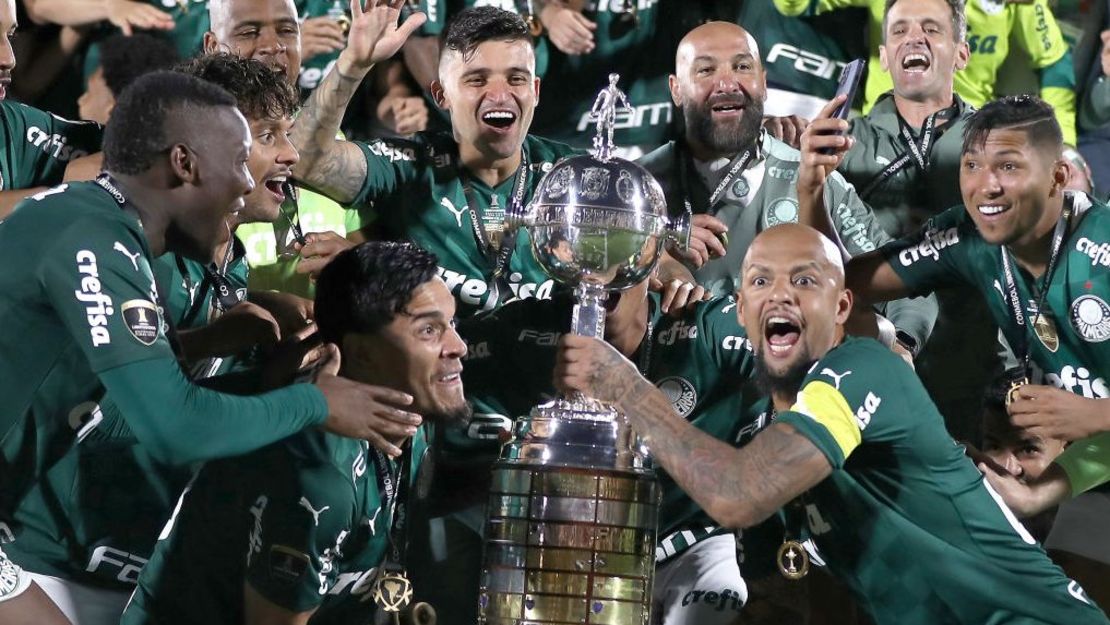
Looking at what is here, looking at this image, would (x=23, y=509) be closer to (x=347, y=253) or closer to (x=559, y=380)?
(x=347, y=253)

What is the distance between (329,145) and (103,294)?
1.75 metres

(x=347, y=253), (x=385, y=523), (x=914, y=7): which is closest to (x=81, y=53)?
(x=347, y=253)

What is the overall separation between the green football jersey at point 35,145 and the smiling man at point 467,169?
64 centimetres

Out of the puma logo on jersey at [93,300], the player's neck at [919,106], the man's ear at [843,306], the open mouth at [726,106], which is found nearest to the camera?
the puma logo on jersey at [93,300]

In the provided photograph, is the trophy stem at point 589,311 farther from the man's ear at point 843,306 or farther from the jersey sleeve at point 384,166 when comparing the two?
the jersey sleeve at point 384,166

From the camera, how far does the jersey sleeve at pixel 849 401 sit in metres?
4.07

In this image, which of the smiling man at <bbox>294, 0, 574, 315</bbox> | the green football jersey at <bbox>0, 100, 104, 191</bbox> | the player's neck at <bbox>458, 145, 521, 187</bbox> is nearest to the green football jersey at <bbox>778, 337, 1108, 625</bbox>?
the smiling man at <bbox>294, 0, 574, 315</bbox>

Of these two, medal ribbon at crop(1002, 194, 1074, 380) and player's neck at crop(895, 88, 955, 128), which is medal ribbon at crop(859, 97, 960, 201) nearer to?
player's neck at crop(895, 88, 955, 128)

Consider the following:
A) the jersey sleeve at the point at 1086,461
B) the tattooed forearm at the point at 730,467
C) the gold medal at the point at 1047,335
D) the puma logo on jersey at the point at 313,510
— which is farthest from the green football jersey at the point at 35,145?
the jersey sleeve at the point at 1086,461

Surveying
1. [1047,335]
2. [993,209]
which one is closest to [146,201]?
[993,209]

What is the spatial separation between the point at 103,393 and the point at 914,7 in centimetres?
336

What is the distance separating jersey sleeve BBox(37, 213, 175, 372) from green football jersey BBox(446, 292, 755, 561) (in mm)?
1539

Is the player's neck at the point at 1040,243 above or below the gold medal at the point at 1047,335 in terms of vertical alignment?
above

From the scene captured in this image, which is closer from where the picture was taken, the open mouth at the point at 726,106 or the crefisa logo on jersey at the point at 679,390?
the crefisa logo on jersey at the point at 679,390
